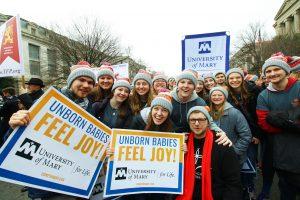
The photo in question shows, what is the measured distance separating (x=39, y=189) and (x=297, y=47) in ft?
112

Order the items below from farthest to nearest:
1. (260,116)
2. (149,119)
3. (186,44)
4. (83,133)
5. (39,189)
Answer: (186,44) → (260,116) → (149,119) → (83,133) → (39,189)

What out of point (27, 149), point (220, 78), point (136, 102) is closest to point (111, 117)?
point (136, 102)

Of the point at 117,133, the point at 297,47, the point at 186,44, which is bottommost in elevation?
the point at 117,133

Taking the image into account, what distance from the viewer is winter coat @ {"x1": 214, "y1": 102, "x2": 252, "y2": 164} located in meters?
4.22

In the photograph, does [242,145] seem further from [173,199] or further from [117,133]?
[117,133]

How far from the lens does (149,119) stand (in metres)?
3.57

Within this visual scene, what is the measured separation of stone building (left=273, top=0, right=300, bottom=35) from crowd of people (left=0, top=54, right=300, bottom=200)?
5740 centimetres

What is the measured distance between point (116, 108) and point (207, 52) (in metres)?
3.60

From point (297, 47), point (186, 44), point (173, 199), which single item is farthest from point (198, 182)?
point (297, 47)

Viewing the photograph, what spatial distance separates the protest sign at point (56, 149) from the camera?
236cm

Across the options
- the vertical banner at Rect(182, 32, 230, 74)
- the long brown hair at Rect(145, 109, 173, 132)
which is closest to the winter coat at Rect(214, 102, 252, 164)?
the long brown hair at Rect(145, 109, 173, 132)

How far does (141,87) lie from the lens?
4.77 meters

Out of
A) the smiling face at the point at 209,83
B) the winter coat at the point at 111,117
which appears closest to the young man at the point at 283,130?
the winter coat at the point at 111,117

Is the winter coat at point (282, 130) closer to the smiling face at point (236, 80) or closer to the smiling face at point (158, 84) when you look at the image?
the smiling face at point (236, 80)
